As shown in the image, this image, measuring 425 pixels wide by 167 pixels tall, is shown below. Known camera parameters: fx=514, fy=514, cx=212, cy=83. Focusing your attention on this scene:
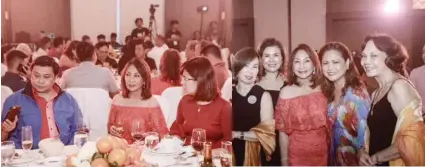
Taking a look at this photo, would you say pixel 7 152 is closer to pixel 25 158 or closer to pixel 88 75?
pixel 25 158

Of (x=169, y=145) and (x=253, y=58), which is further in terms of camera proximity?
(x=253, y=58)

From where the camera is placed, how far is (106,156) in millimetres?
2365

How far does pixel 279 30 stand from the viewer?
109 inches

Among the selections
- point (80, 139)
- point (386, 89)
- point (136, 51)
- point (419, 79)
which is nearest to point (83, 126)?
point (80, 139)

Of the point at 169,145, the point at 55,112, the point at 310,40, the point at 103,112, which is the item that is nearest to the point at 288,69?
the point at 310,40

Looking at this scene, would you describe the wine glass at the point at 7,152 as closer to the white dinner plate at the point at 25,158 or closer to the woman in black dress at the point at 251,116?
the white dinner plate at the point at 25,158

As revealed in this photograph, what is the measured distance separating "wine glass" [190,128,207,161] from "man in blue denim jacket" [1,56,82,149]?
654mm

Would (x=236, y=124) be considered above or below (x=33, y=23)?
below

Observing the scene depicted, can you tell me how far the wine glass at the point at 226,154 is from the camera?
2701 millimetres

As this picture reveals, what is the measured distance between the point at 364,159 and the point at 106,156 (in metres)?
1.36

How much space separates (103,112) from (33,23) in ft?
1.99

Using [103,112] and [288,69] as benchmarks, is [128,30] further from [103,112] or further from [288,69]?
[288,69]

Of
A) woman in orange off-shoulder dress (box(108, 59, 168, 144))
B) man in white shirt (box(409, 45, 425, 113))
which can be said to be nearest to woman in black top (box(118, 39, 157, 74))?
woman in orange off-shoulder dress (box(108, 59, 168, 144))

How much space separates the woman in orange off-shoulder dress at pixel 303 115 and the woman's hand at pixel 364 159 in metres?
0.18
